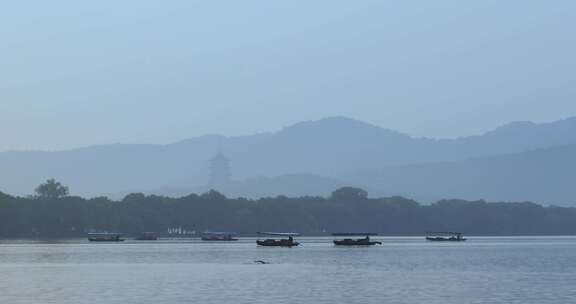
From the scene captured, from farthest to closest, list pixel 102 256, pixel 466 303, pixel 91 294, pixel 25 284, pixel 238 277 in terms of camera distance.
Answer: pixel 102 256 → pixel 238 277 → pixel 25 284 → pixel 91 294 → pixel 466 303

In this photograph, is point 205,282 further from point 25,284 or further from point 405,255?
point 405,255

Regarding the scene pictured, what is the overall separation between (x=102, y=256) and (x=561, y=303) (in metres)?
93.7

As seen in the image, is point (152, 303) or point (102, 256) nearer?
point (152, 303)

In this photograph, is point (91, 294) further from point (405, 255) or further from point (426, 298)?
point (405, 255)

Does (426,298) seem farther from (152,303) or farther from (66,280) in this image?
(66,280)

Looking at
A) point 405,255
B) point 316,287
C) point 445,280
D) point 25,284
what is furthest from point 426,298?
point 405,255

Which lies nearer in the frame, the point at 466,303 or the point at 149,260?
the point at 466,303

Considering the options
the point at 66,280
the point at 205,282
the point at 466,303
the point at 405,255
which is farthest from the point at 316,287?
the point at 405,255

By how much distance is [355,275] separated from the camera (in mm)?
109812

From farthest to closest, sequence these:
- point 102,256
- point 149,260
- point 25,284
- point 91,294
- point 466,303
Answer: point 102,256 < point 149,260 < point 25,284 < point 91,294 < point 466,303

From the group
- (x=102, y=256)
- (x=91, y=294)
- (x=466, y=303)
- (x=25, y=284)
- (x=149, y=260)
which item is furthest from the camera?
(x=102, y=256)

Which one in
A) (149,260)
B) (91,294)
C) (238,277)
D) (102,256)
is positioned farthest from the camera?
(102,256)

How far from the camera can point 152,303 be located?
261 ft

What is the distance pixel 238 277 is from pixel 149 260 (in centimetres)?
Result: 4135
